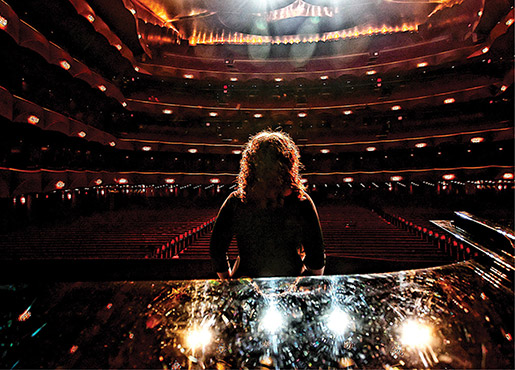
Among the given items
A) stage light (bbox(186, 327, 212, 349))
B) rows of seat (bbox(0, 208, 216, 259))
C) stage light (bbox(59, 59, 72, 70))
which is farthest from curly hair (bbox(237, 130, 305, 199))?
stage light (bbox(59, 59, 72, 70))

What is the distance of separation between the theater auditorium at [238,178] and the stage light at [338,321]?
0.01 m

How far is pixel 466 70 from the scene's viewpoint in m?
15.0

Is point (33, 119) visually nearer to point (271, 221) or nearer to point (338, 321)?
point (271, 221)

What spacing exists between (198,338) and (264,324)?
23 cm

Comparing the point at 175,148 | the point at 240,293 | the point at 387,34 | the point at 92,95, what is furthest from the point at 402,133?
the point at 92,95

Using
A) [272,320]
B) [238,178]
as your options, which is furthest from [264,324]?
[238,178]

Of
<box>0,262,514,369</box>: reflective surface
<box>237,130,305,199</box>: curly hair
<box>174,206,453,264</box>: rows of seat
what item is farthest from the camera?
<box>174,206,453,264</box>: rows of seat

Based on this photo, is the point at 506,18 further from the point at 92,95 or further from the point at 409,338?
the point at 92,95

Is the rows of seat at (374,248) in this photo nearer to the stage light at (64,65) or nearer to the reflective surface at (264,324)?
the reflective surface at (264,324)

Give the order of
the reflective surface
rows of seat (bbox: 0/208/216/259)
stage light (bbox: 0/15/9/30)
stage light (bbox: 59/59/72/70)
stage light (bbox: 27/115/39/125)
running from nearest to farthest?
the reflective surface → rows of seat (bbox: 0/208/216/259) → stage light (bbox: 0/15/9/30) → stage light (bbox: 27/115/39/125) → stage light (bbox: 59/59/72/70)

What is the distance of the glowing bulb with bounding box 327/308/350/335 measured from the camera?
30.5 inches

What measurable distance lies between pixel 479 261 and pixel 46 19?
50.3 ft

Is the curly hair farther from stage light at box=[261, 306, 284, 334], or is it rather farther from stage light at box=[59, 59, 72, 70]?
stage light at box=[59, 59, 72, 70]

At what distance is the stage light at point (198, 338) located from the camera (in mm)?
719
